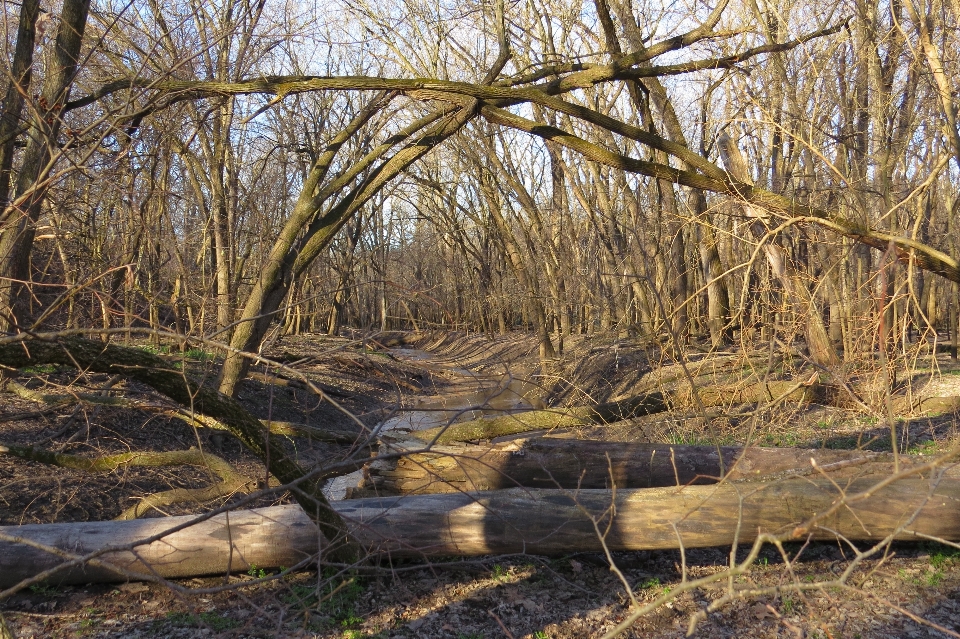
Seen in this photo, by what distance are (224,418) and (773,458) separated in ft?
14.0

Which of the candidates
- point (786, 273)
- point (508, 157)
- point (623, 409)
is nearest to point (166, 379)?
point (786, 273)

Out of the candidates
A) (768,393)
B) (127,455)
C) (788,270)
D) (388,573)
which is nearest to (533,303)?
(768,393)

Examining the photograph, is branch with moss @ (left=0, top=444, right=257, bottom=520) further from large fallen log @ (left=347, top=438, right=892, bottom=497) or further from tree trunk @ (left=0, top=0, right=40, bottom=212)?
tree trunk @ (left=0, top=0, right=40, bottom=212)

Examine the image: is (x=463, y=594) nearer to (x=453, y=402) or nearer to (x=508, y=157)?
(x=453, y=402)

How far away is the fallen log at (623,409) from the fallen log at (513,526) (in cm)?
377

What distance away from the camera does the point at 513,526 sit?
197 inches

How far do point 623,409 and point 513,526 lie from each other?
5209mm

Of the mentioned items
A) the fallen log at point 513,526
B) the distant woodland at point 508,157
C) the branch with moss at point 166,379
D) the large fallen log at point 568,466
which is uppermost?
the distant woodland at point 508,157

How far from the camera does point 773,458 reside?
5.84 m

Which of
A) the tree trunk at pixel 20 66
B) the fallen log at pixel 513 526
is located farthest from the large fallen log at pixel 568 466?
the tree trunk at pixel 20 66

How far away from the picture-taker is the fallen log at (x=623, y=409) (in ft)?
30.2

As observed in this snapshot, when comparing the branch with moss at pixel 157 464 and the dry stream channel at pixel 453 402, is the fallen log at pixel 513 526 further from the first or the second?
the branch with moss at pixel 157 464

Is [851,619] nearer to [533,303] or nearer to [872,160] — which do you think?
[872,160]

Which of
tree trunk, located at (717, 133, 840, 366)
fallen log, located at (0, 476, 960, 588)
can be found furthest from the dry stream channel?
tree trunk, located at (717, 133, 840, 366)
